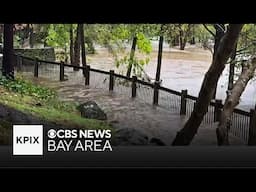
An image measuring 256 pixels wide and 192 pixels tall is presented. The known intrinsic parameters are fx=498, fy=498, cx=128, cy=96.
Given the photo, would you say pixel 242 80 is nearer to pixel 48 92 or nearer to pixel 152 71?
pixel 152 71

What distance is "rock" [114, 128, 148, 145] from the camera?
14.9ft

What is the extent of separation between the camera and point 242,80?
4844 millimetres

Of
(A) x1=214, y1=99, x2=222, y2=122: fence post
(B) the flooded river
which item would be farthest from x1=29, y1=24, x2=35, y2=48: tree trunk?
(A) x1=214, y1=99, x2=222, y2=122: fence post

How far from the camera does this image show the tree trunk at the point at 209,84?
4.60 metres

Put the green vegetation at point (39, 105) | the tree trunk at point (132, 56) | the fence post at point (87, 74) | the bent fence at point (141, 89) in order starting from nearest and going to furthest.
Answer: the green vegetation at point (39, 105)
the tree trunk at point (132, 56)
the bent fence at point (141, 89)
the fence post at point (87, 74)

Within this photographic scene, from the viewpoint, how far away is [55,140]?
443 cm

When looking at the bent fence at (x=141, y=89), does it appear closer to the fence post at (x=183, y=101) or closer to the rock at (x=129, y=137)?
the fence post at (x=183, y=101)

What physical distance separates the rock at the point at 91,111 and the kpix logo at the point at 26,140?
0.46 m

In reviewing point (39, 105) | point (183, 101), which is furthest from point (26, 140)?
point (183, 101)

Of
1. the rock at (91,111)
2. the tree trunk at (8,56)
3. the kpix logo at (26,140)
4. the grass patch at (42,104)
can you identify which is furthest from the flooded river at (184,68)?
the kpix logo at (26,140)

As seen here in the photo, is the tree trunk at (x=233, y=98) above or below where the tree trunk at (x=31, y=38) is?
below

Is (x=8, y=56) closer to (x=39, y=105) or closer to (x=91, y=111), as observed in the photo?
(x=39, y=105)

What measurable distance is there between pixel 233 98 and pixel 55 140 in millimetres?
1732

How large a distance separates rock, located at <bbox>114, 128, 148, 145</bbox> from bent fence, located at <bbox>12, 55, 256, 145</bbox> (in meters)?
0.40
